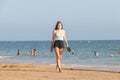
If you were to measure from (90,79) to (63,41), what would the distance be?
2.35m

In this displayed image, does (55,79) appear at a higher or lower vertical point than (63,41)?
lower

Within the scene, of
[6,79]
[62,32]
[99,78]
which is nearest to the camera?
[6,79]

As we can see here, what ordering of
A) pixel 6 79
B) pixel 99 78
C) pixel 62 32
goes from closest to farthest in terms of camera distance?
pixel 6 79
pixel 99 78
pixel 62 32

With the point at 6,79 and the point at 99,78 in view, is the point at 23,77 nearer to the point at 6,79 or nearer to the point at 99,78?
the point at 6,79

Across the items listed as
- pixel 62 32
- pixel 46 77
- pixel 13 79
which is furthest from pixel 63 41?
pixel 13 79

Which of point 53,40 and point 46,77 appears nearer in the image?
point 46,77

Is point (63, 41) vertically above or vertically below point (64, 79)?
above

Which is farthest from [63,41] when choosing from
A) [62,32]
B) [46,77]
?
[46,77]

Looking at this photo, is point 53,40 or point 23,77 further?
point 53,40

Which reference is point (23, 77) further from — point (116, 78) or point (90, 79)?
point (116, 78)

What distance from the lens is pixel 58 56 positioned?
47.8 ft

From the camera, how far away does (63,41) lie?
14648 mm

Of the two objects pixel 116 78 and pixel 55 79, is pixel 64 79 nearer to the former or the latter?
pixel 55 79

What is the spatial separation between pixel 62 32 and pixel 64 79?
95.4 inches
